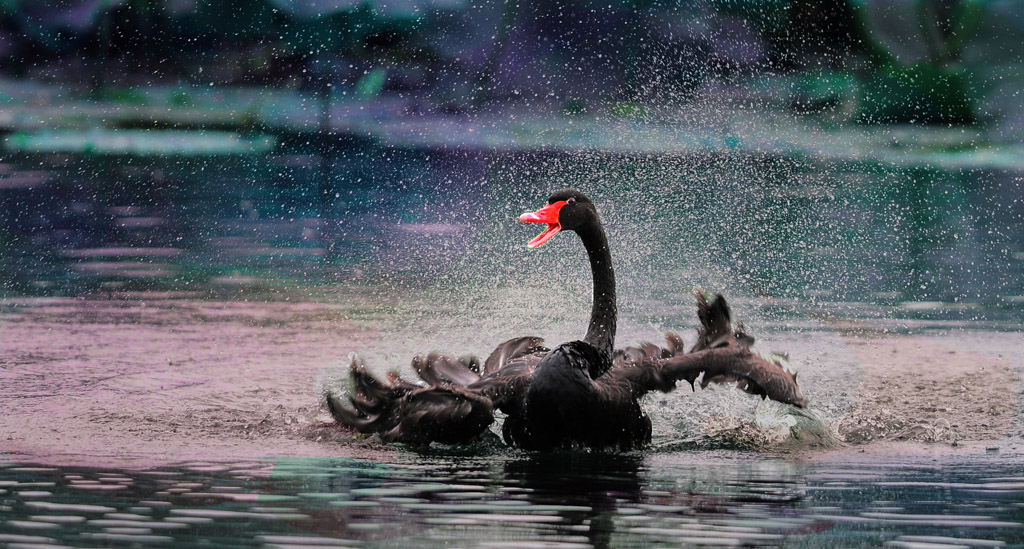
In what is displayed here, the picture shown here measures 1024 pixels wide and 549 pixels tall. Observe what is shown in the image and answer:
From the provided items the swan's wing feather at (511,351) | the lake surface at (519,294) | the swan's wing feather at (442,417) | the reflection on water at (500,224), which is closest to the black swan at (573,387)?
the swan's wing feather at (442,417)

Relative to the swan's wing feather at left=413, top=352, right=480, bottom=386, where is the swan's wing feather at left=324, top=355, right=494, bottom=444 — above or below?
below

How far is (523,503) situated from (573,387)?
3.84 ft

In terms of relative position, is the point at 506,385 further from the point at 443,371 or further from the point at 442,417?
the point at 443,371

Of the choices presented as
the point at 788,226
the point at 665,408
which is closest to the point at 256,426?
the point at 665,408

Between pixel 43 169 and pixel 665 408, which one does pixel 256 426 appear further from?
pixel 43 169

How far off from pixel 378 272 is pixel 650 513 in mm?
8410

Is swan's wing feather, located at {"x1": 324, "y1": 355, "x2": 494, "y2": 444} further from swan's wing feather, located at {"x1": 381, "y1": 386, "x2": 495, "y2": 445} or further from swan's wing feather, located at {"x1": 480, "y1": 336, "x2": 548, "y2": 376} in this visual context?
swan's wing feather, located at {"x1": 480, "y1": 336, "x2": 548, "y2": 376}

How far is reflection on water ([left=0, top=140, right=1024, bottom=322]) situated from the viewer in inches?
512

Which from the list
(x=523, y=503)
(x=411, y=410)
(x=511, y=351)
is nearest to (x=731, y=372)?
(x=511, y=351)

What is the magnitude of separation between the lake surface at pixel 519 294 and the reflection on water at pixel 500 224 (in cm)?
5

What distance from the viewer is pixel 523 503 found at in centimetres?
547

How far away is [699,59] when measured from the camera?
21359 mm

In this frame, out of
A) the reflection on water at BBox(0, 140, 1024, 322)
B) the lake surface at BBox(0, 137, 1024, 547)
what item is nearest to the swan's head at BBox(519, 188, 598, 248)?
the lake surface at BBox(0, 137, 1024, 547)

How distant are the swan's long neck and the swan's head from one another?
0.06 meters
